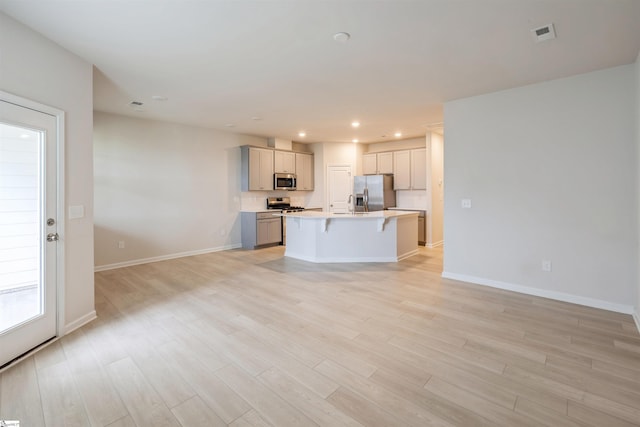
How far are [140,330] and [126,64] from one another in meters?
2.76

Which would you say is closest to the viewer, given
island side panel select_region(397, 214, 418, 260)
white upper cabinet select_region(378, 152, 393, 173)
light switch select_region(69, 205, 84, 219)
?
light switch select_region(69, 205, 84, 219)

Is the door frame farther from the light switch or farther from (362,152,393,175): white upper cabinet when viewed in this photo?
(362,152,393,175): white upper cabinet

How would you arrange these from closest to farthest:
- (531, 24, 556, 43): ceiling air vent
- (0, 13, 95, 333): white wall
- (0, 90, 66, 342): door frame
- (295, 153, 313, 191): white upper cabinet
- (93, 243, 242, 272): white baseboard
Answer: (0, 13, 95, 333): white wall, (531, 24, 556, 43): ceiling air vent, (0, 90, 66, 342): door frame, (93, 243, 242, 272): white baseboard, (295, 153, 313, 191): white upper cabinet

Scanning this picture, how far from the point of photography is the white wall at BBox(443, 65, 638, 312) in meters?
3.18

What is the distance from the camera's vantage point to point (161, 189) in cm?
568

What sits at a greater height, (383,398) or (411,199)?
(411,199)

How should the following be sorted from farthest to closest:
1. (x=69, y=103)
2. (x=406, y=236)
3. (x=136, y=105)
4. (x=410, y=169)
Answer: (x=410, y=169), (x=406, y=236), (x=136, y=105), (x=69, y=103)

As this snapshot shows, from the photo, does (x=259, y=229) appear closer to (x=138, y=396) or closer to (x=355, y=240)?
(x=355, y=240)

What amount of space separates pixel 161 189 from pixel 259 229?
2.18 meters

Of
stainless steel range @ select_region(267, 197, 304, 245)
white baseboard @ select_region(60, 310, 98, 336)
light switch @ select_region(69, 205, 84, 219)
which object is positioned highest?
stainless steel range @ select_region(267, 197, 304, 245)

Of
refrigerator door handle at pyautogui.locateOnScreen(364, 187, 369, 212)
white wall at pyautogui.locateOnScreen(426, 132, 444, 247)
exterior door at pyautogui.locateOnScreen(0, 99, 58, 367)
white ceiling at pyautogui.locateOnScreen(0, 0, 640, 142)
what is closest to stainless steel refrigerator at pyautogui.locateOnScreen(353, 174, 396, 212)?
refrigerator door handle at pyautogui.locateOnScreen(364, 187, 369, 212)

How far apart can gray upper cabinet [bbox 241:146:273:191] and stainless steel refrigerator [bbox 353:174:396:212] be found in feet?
7.52

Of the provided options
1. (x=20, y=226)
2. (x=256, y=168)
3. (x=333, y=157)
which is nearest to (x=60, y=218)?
(x=20, y=226)

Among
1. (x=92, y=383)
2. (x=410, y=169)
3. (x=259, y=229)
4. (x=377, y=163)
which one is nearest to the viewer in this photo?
(x=92, y=383)
